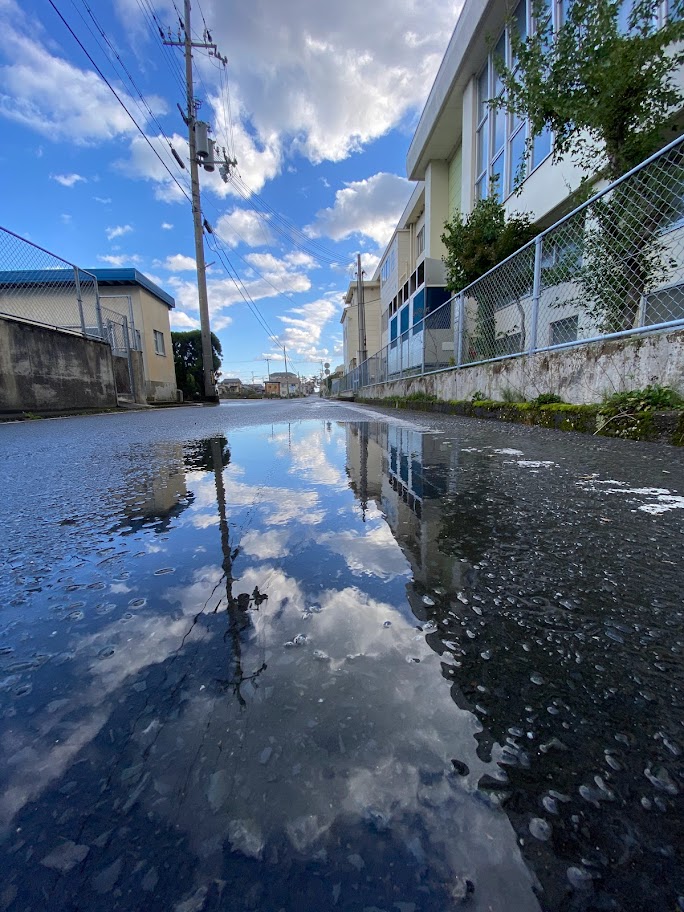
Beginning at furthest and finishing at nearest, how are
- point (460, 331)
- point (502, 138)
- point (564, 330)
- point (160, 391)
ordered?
point (160, 391) → point (502, 138) → point (460, 331) → point (564, 330)

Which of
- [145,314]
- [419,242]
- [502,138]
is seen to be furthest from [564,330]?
[419,242]

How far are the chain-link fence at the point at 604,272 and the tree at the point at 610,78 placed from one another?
1.14m

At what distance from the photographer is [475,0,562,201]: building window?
807cm

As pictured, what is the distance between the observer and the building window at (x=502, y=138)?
807 cm

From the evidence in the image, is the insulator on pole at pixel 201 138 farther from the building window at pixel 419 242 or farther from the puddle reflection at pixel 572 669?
the puddle reflection at pixel 572 669

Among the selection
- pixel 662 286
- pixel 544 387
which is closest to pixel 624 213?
pixel 662 286

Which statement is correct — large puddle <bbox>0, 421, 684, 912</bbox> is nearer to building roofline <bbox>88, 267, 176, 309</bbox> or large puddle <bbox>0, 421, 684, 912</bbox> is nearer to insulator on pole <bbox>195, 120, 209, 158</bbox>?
building roofline <bbox>88, 267, 176, 309</bbox>

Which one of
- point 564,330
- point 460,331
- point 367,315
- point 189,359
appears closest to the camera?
point 564,330

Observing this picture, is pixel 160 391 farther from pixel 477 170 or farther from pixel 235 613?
pixel 235 613

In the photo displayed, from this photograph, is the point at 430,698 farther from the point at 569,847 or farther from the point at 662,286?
the point at 662,286

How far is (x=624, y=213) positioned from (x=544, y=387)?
5.17 feet

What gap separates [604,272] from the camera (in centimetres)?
364

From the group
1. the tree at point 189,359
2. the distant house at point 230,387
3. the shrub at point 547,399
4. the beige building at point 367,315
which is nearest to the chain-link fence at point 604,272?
the shrub at point 547,399

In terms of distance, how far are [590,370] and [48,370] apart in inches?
346
